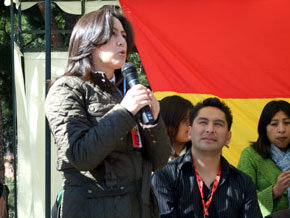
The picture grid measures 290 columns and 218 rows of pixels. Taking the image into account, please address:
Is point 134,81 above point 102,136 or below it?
above

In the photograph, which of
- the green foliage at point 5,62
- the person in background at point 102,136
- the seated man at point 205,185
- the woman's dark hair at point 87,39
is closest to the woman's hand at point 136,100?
the person in background at point 102,136

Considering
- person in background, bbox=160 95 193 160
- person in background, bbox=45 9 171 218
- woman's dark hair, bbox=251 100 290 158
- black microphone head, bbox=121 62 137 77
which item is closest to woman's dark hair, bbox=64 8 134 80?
person in background, bbox=45 9 171 218

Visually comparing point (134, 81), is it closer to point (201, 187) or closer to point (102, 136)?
point (102, 136)

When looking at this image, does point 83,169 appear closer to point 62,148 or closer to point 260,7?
point 62,148

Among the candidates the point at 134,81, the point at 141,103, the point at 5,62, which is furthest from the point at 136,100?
the point at 5,62

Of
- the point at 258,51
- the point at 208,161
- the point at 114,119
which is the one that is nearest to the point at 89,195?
the point at 114,119

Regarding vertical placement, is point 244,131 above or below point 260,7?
below

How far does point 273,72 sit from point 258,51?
9.0 inches

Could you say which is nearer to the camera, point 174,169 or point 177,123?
point 174,169

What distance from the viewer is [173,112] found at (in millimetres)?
3537

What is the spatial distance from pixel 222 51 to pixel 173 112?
119cm

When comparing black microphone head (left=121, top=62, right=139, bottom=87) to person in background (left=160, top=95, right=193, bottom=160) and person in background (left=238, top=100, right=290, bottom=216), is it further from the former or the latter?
person in background (left=238, top=100, right=290, bottom=216)

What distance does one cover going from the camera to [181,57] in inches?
174

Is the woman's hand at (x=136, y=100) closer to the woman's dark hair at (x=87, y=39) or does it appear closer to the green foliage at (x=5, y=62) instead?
the woman's dark hair at (x=87, y=39)
